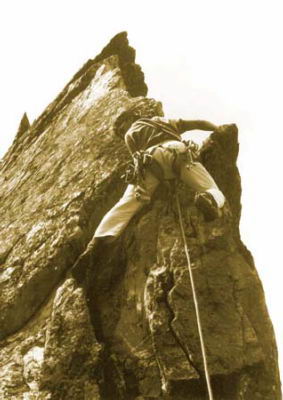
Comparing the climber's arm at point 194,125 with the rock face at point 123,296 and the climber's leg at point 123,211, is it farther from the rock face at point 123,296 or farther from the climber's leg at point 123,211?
the climber's leg at point 123,211

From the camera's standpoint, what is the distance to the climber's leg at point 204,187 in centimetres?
687

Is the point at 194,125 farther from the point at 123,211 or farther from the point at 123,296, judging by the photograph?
the point at 123,296

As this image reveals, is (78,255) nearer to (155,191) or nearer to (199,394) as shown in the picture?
(155,191)

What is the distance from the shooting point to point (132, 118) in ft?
31.0

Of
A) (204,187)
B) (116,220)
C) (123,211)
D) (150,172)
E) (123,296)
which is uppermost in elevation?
(150,172)

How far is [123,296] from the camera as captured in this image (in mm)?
7469

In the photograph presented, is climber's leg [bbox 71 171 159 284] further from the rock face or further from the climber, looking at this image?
the rock face

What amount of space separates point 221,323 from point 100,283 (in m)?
1.87

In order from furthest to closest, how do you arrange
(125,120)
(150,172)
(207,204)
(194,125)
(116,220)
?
(125,120) < (194,125) < (150,172) < (116,220) < (207,204)

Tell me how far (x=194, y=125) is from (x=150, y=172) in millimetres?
1363

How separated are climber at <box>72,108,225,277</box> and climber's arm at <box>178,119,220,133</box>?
26 cm

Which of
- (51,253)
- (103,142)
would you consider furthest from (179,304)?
(103,142)

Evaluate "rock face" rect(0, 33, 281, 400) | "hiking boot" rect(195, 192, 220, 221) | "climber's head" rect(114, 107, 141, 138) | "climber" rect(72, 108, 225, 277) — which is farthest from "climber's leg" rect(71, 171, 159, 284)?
"climber's head" rect(114, 107, 141, 138)

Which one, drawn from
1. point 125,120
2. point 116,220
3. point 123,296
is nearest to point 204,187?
point 116,220
